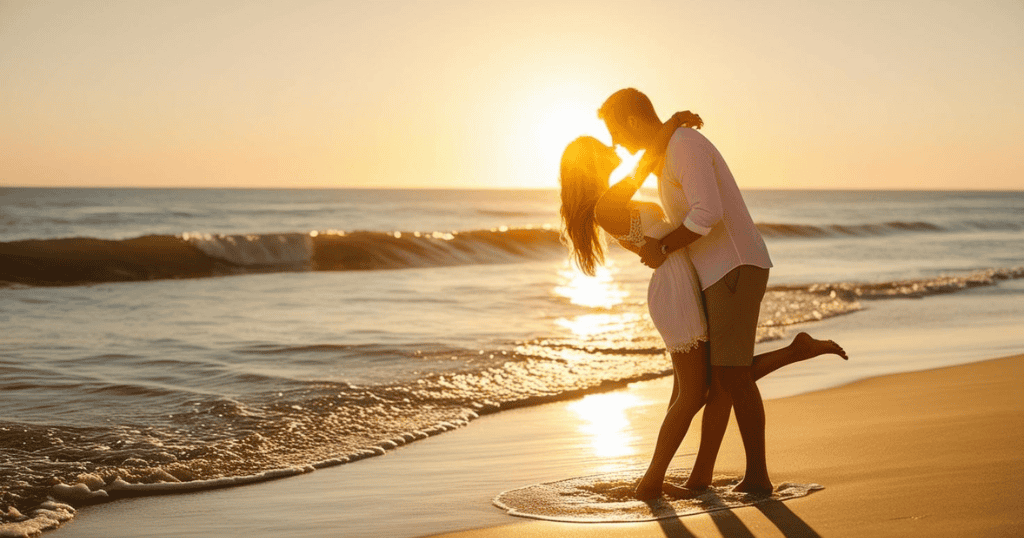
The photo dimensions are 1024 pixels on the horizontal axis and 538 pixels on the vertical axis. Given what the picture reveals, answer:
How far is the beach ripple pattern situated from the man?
18 cm

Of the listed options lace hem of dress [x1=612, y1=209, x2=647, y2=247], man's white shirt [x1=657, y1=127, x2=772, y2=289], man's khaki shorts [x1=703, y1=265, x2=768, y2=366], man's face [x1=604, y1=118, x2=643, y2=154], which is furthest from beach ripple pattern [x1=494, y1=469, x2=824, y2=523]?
man's face [x1=604, y1=118, x2=643, y2=154]

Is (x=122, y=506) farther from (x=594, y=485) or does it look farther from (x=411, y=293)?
(x=411, y=293)

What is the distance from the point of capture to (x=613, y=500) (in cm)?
411

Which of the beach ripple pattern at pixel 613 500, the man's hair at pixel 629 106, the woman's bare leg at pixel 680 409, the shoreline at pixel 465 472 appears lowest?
the shoreline at pixel 465 472

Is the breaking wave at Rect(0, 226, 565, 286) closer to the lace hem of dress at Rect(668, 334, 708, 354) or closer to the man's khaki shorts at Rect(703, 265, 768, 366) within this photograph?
the lace hem of dress at Rect(668, 334, 708, 354)

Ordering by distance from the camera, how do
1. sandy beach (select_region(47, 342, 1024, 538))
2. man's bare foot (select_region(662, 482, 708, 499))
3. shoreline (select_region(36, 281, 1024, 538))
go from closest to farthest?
sandy beach (select_region(47, 342, 1024, 538)) < man's bare foot (select_region(662, 482, 708, 499)) < shoreline (select_region(36, 281, 1024, 538))

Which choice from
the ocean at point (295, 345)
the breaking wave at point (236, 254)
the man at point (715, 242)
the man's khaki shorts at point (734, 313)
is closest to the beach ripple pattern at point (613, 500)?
the man at point (715, 242)

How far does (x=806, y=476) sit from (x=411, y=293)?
10946mm

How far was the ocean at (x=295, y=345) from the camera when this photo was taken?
5617 millimetres

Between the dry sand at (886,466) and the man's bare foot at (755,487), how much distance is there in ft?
0.52

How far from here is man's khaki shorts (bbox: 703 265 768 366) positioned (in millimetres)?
3783

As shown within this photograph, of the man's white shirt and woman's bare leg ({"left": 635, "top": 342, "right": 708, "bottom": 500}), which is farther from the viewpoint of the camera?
woman's bare leg ({"left": 635, "top": 342, "right": 708, "bottom": 500})

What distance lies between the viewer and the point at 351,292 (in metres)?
15.1

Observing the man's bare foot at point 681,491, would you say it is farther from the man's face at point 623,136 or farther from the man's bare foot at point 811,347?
the man's face at point 623,136
